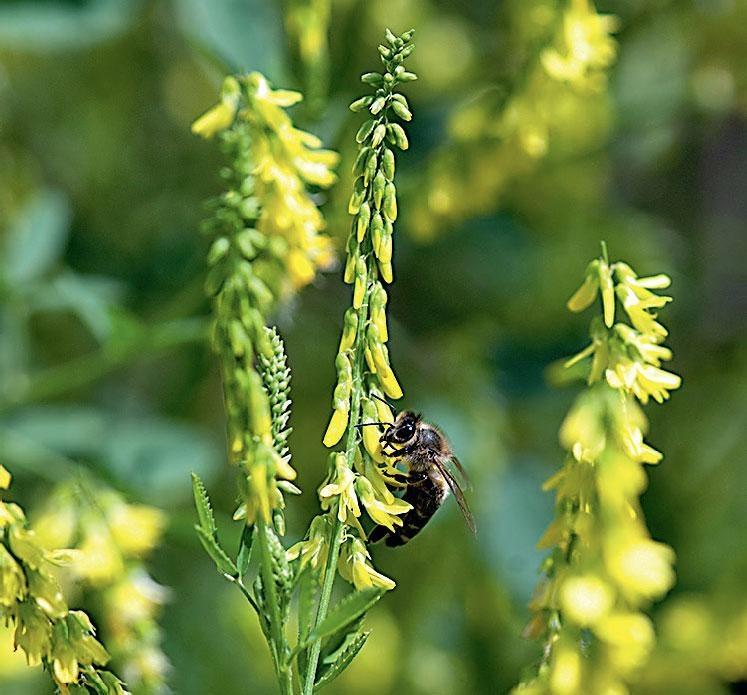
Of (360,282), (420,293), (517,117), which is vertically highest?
(360,282)

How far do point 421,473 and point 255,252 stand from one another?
0.37 meters

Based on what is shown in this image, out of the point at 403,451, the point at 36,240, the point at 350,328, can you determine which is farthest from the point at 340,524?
the point at 36,240

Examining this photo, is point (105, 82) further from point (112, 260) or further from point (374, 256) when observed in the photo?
point (374, 256)

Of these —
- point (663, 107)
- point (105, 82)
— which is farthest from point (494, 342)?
point (105, 82)

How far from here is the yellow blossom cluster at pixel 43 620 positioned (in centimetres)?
79

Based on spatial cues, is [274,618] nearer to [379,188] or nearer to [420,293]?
[379,188]

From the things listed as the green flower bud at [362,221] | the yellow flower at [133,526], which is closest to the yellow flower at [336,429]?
the green flower bud at [362,221]

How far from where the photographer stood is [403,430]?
3.66 ft

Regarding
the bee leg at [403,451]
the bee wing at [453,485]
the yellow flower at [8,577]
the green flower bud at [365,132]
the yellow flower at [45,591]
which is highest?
the green flower bud at [365,132]

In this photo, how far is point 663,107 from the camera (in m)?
2.12

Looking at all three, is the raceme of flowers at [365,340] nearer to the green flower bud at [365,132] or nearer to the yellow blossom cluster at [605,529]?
the green flower bud at [365,132]

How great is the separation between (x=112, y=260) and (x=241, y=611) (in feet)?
1.94

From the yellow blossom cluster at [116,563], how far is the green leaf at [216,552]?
0.99 feet

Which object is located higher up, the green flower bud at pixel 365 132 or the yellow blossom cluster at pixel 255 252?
the green flower bud at pixel 365 132
